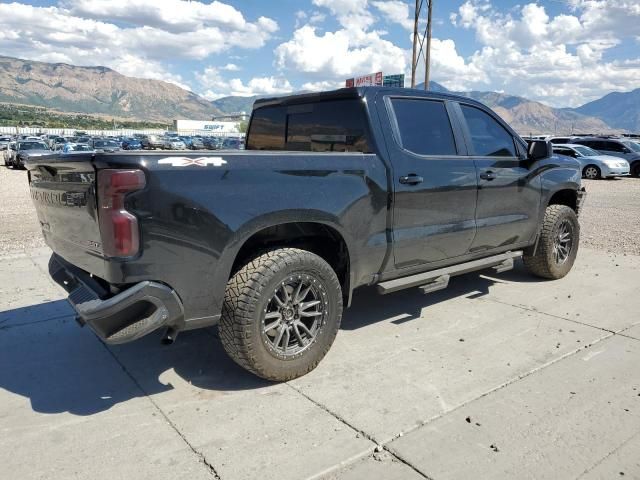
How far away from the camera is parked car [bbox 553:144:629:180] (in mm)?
21328

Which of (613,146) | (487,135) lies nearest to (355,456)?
(487,135)

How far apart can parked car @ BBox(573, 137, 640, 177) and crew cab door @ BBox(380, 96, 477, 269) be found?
2223 cm

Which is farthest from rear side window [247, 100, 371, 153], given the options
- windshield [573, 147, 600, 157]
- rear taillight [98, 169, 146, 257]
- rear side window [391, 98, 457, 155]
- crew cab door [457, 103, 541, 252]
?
windshield [573, 147, 600, 157]

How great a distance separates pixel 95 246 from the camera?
9.66 feet

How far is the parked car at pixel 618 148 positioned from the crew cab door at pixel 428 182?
72.9 feet

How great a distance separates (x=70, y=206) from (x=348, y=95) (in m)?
2.12

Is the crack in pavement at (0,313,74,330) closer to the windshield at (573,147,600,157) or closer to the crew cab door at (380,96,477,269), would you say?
the crew cab door at (380,96,477,269)

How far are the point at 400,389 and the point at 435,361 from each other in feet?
1.78

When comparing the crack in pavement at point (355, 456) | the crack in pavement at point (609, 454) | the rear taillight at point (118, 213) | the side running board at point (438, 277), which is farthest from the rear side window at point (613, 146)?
the rear taillight at point (118, 213)

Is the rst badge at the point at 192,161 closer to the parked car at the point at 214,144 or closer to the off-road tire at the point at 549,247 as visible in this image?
the off-road tire at the point at 549,247

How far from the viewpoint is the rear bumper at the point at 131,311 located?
2793 millimetres

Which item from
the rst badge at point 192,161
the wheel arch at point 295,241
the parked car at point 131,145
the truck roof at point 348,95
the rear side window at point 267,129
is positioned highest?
the truck roof at point 348,95

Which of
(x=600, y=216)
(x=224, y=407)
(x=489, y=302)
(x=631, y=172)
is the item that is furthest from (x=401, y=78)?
(x=224, y=407)

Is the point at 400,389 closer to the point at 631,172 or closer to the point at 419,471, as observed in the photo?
the point at 419,471
